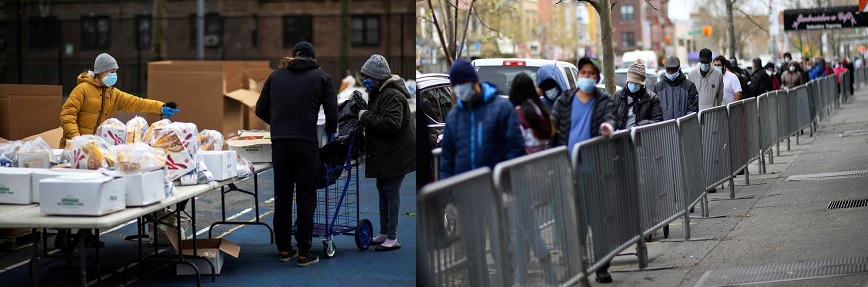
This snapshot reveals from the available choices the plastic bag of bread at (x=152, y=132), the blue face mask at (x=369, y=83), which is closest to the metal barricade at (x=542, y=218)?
the plastic bag of bread at (x=152, y=132)

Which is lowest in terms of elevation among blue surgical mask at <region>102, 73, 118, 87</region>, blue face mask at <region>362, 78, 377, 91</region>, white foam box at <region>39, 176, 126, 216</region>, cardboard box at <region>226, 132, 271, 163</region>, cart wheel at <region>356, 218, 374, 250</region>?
cart wheel at <region>356, 218, 374, 250</region>

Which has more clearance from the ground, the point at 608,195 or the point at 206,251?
the point at 608,195

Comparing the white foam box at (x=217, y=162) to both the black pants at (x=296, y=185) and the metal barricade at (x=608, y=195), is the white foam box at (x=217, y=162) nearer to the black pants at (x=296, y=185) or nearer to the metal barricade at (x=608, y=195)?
the black pants at (x=296, y=185)

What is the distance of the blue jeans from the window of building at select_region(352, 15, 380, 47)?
41.0 meters

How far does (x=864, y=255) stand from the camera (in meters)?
8.76

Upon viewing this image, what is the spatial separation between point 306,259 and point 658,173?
3.08m

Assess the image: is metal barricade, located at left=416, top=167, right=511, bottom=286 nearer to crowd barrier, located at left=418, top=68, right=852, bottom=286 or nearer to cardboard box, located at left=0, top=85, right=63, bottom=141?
crowd barrier, located at left=418, top=68, right=852, bottom=286

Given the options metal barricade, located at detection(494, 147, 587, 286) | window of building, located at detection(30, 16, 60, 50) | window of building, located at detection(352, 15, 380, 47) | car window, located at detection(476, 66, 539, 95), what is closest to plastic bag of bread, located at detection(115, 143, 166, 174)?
metal barricade, located at detection(494, 147, 587, 286)

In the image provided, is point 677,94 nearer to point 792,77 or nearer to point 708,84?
point 708,84

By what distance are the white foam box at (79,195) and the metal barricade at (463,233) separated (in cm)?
284

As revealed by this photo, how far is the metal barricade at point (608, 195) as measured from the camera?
24.2 feet

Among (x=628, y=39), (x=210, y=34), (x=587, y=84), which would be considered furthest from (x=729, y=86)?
(x=628, y=39)

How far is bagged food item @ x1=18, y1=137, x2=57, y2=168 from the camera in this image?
8.88m

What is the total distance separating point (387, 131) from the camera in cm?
1058
